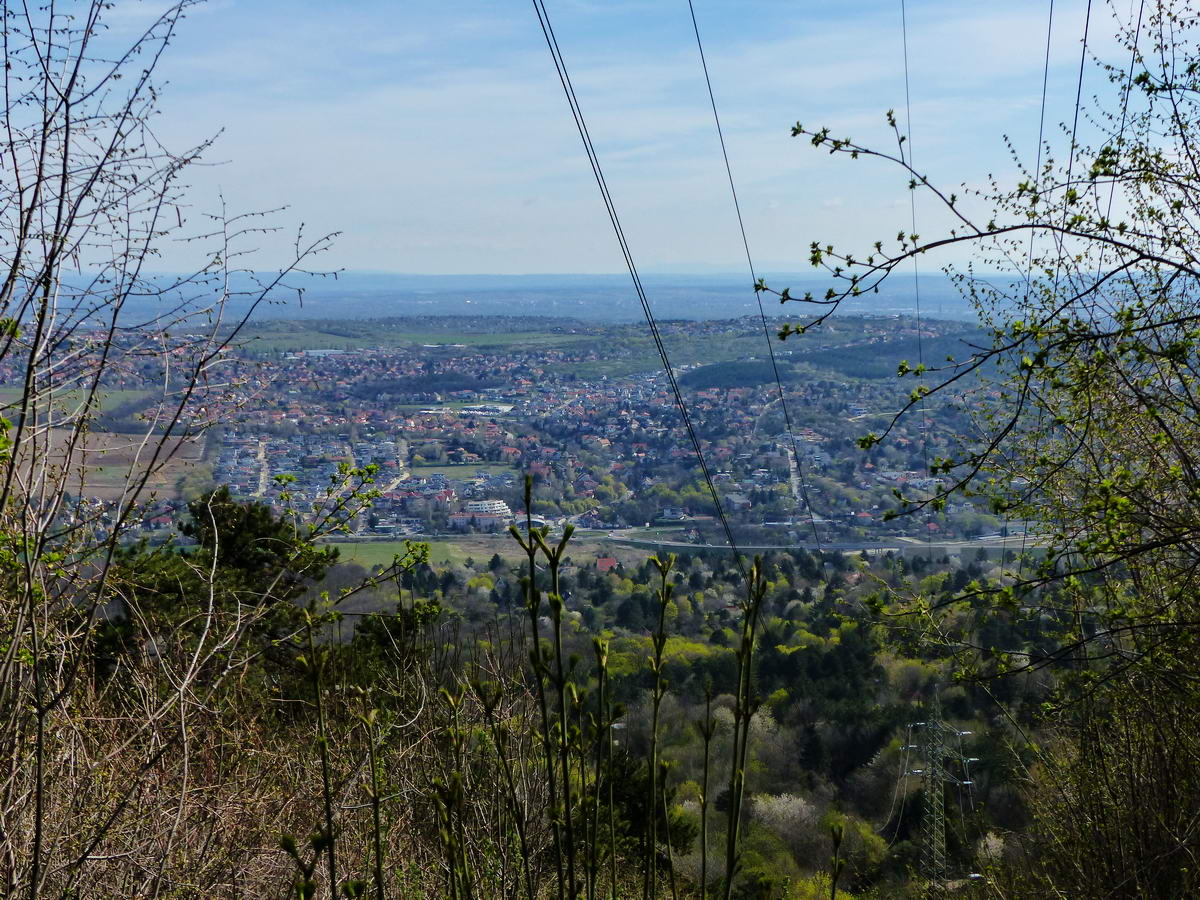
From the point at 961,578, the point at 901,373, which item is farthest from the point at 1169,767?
the point at 961,578

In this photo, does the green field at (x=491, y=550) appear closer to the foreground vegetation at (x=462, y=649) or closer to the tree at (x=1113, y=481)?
the foreground vegetation at (x=462, y=649)

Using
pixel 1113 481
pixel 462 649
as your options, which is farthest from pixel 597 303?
pixel 1113 481

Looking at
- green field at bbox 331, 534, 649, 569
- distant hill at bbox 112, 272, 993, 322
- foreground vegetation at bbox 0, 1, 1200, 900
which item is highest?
distant hill at bbox 112, 272, 993, 322


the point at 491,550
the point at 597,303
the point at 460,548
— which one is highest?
the point at 597,303

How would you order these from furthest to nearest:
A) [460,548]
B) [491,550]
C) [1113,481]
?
[491,550]
[460,548]
[1113,481]

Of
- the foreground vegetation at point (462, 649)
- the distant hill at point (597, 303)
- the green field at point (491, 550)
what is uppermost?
the distant hill at point (597, 303)

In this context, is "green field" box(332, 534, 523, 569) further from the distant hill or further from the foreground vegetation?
the distant hill

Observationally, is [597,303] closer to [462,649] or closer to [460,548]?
[460,548]

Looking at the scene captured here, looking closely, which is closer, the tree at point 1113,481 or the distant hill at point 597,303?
the tree at point 1113,481

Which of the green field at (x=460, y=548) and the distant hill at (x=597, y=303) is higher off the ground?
the distant hill at (x=597, y=303)

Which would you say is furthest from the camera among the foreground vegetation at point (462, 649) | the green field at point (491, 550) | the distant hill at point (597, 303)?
the distant hill at point (597, 303)

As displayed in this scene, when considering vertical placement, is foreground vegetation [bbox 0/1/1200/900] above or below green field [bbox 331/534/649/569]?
above

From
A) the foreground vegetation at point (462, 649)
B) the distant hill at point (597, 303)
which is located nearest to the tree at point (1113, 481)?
the foreground vegetation at point (462, 649)

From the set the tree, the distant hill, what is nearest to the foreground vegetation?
the tree
